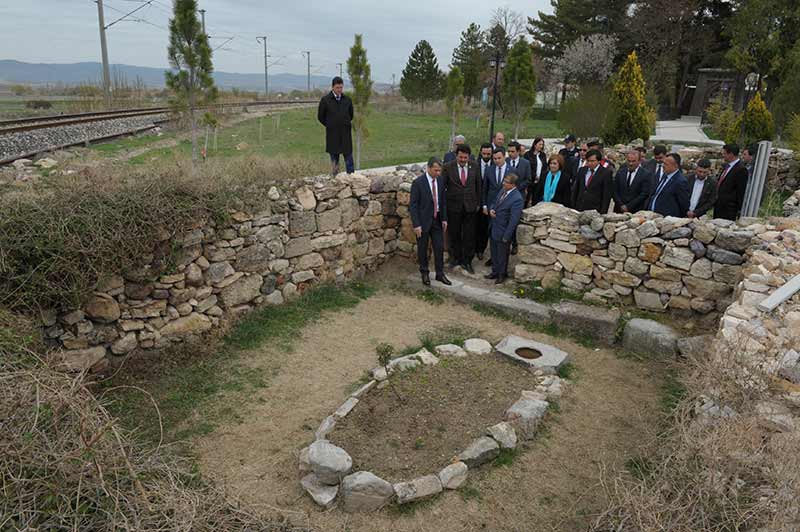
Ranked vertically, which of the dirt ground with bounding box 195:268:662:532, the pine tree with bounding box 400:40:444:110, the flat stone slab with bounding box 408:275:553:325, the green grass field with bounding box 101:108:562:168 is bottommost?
the dirt ground with bounding box 195:268:662:532

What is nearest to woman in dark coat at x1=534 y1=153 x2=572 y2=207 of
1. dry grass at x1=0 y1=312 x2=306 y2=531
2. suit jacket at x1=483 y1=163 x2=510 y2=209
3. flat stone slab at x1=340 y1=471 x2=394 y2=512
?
suit jacket at x1=483 y1=163 x2=510 y2=209

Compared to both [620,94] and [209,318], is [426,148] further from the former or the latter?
[209,318]

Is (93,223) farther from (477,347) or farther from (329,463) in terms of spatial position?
(477,347)

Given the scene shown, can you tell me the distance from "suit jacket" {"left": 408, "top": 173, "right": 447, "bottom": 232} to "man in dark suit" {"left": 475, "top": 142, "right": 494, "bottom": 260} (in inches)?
30.7

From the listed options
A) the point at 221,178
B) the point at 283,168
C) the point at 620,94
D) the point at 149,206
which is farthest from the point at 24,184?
the point at 620,94

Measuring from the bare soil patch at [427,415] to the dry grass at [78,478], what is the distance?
115 centimetres

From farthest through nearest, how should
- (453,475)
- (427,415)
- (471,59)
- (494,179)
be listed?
(471,59) < (494,179) < (427,415) < (453,475)

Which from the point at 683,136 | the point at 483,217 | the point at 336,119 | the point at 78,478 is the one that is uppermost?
the point at 336,119

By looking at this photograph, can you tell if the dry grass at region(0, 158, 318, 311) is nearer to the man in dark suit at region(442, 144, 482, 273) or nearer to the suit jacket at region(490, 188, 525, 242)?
the man in dark suit at region(442, 144, 482, 273)

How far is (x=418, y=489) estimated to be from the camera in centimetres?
403

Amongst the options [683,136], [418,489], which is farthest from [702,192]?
[683,136]

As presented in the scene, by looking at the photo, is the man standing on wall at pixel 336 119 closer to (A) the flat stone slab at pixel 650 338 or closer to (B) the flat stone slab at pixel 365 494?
(A) the flat stone slab at pixel 650 338

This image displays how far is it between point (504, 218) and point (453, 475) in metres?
4.30

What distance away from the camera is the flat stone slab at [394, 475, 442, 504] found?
398 cm
